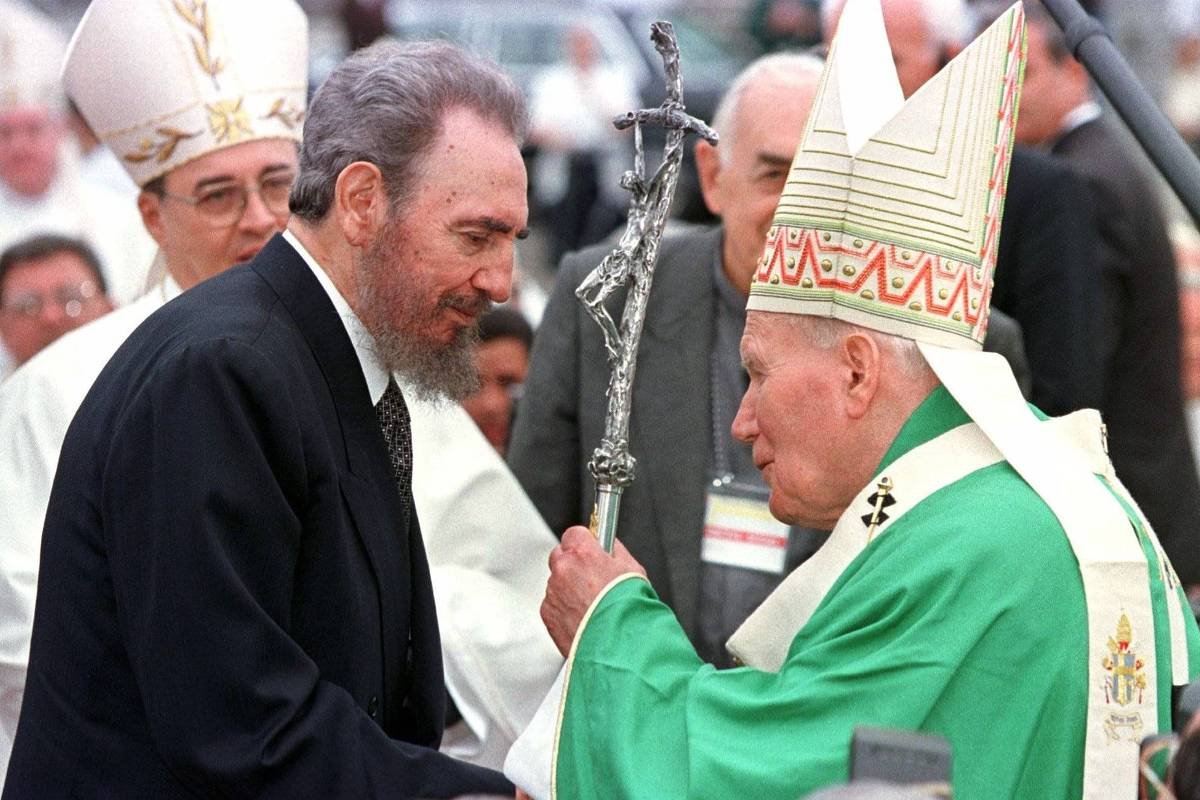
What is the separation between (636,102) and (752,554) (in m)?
10.5

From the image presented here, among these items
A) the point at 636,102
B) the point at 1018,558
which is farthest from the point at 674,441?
the point at 636,102

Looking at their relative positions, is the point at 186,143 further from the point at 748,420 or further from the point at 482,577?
the point at 748,420

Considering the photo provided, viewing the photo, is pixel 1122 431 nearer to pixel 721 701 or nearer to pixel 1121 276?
pixel 1121 276

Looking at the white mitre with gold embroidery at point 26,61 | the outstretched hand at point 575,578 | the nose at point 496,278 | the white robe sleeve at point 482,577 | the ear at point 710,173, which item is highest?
the white mitre with gold embroidery at point 26,61

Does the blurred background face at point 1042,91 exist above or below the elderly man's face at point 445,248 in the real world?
above

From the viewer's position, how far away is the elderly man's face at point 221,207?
14.1 feet

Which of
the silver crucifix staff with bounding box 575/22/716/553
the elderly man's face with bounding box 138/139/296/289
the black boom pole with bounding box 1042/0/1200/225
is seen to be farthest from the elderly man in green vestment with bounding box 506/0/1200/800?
the elderly man's face with bounding box 138/139/296/289

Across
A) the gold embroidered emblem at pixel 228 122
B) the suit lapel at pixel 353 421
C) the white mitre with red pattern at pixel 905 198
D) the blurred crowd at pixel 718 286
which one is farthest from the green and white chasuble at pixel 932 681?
the gold embroidered emblem at pixel 228 122

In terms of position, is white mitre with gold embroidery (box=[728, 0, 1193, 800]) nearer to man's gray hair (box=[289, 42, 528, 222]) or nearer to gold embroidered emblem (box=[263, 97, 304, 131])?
man's gray hair (box=[289, 42, 528, 222])

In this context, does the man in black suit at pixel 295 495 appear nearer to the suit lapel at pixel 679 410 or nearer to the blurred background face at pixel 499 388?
the suit lapel at pixel 679 410

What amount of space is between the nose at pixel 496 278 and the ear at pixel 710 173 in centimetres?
153

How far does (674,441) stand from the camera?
441cm

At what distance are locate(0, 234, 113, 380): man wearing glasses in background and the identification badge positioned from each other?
2345 mm

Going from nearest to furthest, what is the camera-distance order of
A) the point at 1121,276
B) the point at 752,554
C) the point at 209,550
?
the point at 209,550, the point at 752,554, the point at 1121,276
